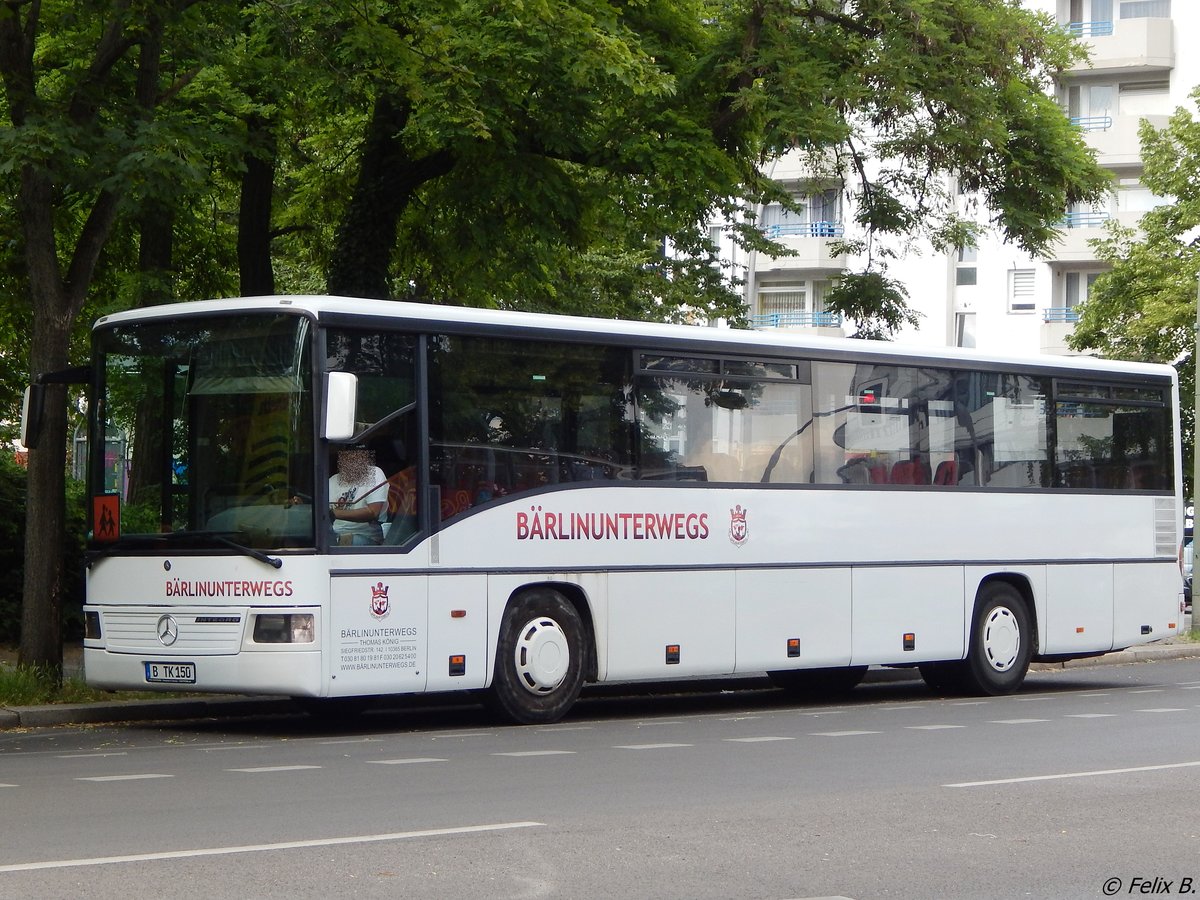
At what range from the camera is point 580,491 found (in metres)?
15.4

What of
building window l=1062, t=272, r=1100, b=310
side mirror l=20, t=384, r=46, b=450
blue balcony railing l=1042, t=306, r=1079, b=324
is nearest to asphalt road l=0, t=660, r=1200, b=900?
side mirror l=20, t=384, r=46, b=450

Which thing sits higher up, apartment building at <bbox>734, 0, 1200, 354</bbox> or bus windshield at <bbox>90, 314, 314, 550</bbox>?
apartment building at <bbox>734, 0, 1200, 354</bbox>

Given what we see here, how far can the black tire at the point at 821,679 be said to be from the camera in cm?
1936

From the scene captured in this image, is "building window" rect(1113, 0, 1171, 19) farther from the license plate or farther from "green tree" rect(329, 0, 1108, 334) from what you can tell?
the license plate

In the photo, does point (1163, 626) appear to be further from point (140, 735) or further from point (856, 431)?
point (140, 735)

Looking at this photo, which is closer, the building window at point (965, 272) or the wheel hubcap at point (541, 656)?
the wheel hubcap at point (541, 656)

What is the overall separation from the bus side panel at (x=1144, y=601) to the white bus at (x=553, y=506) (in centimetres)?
54

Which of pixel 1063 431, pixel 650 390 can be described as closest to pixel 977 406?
pixel 1063 431

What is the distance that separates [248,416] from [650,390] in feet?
11.8

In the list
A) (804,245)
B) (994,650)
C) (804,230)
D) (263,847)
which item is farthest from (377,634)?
(804,245)

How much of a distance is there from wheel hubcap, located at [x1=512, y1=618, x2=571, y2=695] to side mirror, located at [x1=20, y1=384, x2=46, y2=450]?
4.20m

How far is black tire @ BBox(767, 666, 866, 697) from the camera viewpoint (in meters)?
19.4

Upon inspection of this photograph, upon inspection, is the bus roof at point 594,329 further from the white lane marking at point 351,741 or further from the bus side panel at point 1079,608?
the white lane marking at point 351,741

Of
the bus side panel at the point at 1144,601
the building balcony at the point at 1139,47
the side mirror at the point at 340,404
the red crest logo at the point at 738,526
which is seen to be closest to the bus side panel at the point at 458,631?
the side mirror at the point at 340,404
